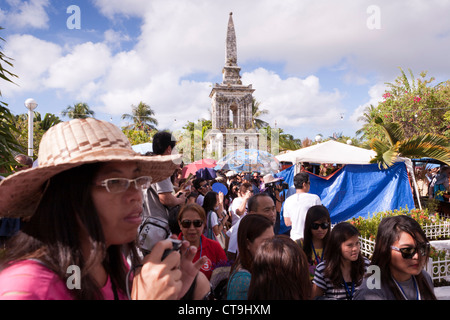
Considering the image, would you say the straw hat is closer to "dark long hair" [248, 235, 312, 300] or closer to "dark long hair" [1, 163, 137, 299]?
"dark long hair" [1, 163, 137, 299]

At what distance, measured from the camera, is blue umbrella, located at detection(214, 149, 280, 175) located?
1122cm

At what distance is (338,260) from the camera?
8.99 feet

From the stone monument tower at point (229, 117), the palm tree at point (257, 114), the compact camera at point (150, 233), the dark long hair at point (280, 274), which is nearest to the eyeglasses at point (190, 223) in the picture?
the compact camera at point (150, 233)

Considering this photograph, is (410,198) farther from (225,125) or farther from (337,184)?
(225,125)

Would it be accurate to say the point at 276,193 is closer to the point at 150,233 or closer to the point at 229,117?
the point at 150,233

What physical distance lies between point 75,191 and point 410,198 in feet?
31.0

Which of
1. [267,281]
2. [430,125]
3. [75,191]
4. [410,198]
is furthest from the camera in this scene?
[430,125]

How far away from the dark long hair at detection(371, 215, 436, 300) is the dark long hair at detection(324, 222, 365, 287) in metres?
0.40

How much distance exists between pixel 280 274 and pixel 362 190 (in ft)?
25.6

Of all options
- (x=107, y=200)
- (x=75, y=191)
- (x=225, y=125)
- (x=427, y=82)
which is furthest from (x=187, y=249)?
(x=225, y=125)

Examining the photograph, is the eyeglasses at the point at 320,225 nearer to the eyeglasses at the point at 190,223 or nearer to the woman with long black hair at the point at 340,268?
the woman with long black hair at the point at 340,268

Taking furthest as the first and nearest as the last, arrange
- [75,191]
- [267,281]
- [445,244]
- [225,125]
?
[225,125] < [445,244] < [267,281] < [75,191]

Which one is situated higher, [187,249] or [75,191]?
[75,191]

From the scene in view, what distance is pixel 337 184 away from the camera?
29.0 feet
